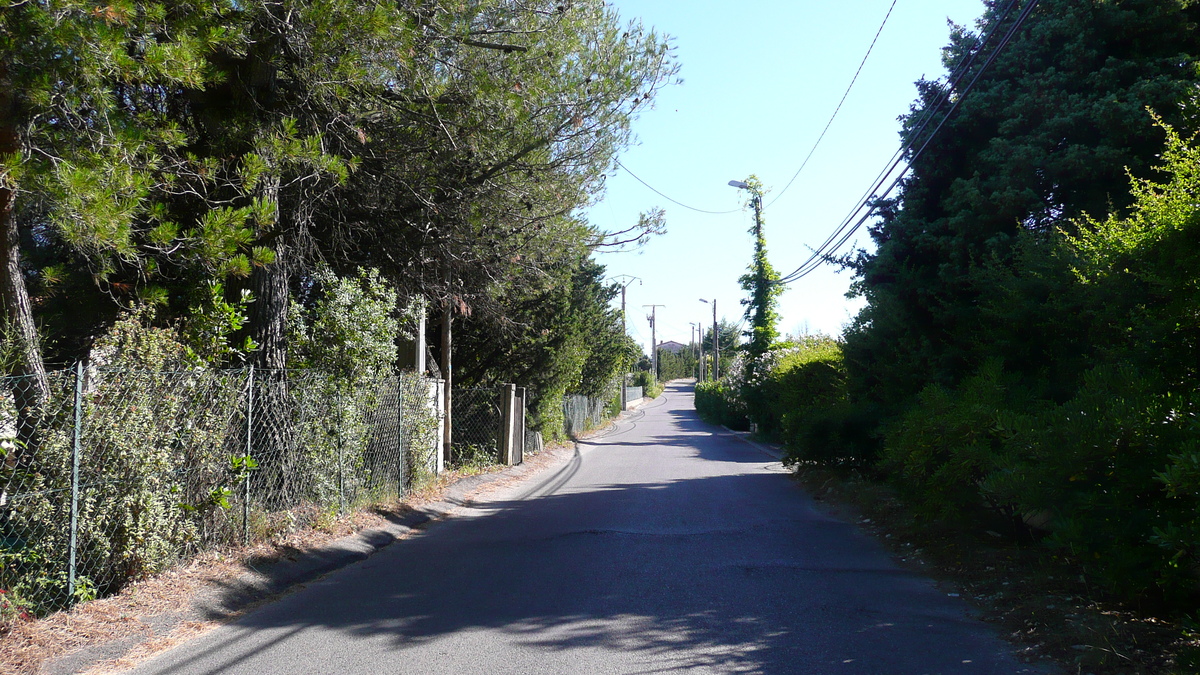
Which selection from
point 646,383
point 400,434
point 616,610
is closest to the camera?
point 616,610

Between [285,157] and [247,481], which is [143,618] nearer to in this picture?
[247,481]

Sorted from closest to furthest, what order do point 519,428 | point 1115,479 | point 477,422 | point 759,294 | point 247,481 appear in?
1. point 1115,479
2. point 247,481
3. point 477,422
4. point 519,428
5. point 759,294

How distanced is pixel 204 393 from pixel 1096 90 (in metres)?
11.1

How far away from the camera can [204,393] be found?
6.95m

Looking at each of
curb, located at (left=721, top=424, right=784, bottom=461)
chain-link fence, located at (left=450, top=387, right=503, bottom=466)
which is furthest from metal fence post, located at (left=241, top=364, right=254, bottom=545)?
curb, located at (left=721, top=424, right=784, bottom=461)

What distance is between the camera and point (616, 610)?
6.45 meters

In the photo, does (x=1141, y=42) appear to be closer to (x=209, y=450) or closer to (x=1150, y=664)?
(x=1150, y=664)

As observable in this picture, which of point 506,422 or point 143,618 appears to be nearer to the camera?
point 143,618

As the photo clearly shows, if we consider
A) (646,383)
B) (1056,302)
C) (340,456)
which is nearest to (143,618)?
(340,456)

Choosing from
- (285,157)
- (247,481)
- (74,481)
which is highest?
(285,157)

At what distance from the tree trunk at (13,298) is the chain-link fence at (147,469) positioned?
6cm

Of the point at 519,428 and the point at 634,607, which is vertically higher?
the point at 519,428

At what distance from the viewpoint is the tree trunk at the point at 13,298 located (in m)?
5.92

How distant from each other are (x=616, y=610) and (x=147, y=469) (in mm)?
3671
